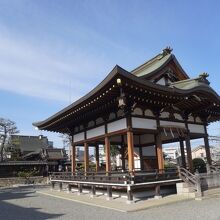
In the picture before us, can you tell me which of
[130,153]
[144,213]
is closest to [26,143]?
[130,153]

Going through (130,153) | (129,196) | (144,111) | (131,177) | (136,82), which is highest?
(136,82)

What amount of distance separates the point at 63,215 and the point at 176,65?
35.2ft

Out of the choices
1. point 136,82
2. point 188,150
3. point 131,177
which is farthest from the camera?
point 188,150

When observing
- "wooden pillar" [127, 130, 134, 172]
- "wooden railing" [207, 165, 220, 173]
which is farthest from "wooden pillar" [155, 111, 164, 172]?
"wooden railing" [207, 165, 220, 173]

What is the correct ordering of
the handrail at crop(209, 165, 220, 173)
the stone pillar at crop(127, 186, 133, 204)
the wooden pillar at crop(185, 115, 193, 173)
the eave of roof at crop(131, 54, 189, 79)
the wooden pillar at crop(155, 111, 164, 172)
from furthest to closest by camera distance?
the handrail at crop(209, 165, 220, 173)
the wooden pillar at crop(185, 115, 193, 173)
the eave of roof at crop(131, 54, 189, 79)
the wooden pillar at crop(155, 111, 164, 172)
the stone pillar at crop(127, 186, 133, 204)

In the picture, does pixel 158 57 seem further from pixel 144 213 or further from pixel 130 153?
pixel 144 213

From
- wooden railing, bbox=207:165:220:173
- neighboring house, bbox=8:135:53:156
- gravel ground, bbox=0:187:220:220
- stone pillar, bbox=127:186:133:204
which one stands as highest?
neighboring house, bbox=8:135:53:156

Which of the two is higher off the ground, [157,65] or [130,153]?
[157,65]

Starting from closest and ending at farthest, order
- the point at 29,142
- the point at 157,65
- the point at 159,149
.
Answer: the point at 159,149 < the point at 157,65 < the point at 29,142

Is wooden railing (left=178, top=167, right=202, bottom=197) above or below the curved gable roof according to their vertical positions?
below

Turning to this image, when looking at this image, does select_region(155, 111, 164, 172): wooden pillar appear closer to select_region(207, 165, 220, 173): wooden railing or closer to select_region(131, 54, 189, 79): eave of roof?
select_region(131, 54, 189, 79): eave of roof

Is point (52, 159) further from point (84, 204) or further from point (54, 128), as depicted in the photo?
point (84, 204)

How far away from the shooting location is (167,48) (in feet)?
57.6

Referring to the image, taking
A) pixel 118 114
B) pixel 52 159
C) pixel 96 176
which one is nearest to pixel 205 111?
pixel 118 114
